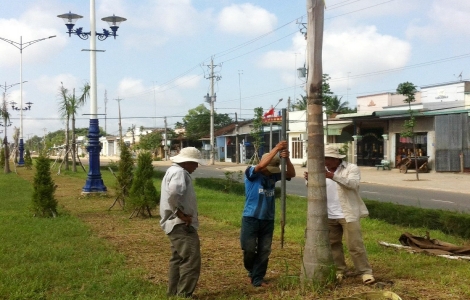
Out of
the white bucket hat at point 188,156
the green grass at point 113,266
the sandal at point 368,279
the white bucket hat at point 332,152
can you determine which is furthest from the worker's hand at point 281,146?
the sandal at point 368,279

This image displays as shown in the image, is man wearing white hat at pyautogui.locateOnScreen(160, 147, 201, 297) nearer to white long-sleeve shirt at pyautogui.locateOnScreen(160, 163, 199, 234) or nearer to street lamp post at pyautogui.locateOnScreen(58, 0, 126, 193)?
white long-sleeve shirt at pyautogui.locateOnScreen(160, 163, 199, 234)

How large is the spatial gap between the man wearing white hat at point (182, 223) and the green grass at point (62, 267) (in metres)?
0.35

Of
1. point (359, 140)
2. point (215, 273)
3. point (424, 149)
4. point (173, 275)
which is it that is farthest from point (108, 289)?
point (359, 140)

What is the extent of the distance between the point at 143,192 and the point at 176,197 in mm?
7440

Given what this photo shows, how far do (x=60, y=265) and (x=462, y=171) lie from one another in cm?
2713

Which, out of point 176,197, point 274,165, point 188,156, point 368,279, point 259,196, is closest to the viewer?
point 176,197

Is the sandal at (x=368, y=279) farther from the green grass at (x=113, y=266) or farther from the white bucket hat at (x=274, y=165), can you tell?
the white bucket hat at (x=274, y=165)

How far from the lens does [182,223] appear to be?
5742mm

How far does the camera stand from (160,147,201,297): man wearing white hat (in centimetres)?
569

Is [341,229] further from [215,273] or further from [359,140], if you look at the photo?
[359,140]

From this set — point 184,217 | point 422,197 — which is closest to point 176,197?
point 184,217

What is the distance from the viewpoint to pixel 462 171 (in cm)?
3020

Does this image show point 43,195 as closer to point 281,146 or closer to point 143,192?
point 143,192

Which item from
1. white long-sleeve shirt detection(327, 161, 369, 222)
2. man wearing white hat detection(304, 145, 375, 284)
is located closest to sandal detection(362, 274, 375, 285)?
man wearing white hat detection(304, 145, 375, 284)
